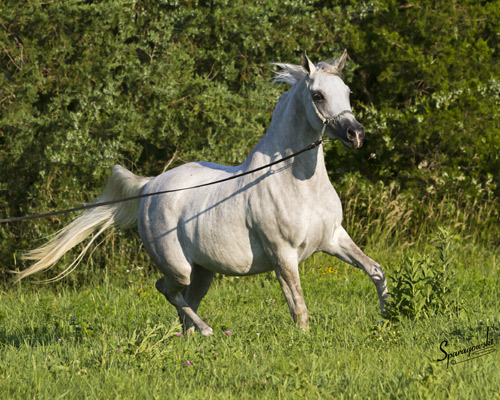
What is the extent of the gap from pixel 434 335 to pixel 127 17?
21.9 feet

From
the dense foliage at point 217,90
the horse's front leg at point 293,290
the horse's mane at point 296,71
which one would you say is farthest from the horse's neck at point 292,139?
the dense foliage at point 217,90

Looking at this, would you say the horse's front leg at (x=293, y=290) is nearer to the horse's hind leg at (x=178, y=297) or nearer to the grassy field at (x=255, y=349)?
the grassy field at (x=255, y=349)

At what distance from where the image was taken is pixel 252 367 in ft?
14.9

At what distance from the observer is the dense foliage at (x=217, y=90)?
9.70m

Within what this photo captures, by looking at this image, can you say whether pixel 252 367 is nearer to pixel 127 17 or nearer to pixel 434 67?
pixel 127 17

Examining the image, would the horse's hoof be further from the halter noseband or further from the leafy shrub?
the halter noseband

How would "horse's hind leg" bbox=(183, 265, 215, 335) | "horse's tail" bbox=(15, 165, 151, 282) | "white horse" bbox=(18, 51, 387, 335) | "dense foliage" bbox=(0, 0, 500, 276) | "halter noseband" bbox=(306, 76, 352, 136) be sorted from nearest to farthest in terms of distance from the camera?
"halter noseband" bbox=(306, 76, 352, 136) → "white horse" bbox=(18, 51, 387, 335) → "horse's hind leg" bbox=(183, 265, 215, 335) → "horse's tail" bbox=(15, 165, 151, 282) → "dense foliage" bbox=(0, 0, 500, 276)

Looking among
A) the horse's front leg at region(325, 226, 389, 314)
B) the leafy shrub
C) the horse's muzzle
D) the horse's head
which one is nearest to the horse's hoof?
the horse's front leg at region(325, 226, 389, 314)

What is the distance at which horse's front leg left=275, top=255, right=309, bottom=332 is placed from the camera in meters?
5.41

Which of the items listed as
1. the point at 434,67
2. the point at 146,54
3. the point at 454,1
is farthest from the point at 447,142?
the point at 146,54

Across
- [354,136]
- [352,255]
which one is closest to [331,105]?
[354,136]

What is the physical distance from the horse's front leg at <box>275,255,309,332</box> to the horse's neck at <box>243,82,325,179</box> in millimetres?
686

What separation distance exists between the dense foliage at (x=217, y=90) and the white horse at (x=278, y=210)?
354cm

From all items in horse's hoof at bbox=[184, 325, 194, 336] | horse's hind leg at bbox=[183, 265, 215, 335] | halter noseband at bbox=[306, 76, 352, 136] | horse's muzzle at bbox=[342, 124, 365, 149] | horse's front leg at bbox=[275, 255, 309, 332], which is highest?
halter noseband at bbox=[306, 76, 352, 136]
